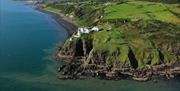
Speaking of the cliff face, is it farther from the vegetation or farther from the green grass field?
the green grass field

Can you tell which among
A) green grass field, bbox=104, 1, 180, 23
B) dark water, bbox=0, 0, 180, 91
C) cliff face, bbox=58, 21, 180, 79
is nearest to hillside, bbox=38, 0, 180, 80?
cliff face, bbox=58, 21, 180, 79

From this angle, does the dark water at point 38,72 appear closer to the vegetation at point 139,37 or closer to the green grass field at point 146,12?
the vegetation at point 139,37

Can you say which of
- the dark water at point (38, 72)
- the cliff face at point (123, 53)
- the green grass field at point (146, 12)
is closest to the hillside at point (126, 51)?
the cliff face at point (123, 53)

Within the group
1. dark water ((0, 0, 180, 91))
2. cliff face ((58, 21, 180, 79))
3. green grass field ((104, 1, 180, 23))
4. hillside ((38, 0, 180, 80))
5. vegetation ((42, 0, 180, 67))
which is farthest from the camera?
green grass field ((104, 1, 180, 23))

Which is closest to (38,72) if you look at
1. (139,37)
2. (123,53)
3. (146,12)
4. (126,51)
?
(123,53)

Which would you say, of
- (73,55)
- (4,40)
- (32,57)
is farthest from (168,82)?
A: (4,40)

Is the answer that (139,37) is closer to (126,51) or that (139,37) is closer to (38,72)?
(126,51)

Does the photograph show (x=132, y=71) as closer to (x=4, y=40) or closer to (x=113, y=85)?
(x=113, y=85)
